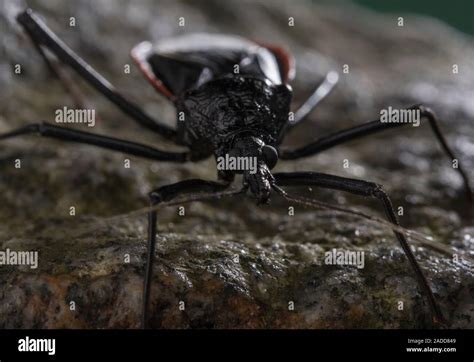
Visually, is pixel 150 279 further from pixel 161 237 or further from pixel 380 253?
pixel 380 253

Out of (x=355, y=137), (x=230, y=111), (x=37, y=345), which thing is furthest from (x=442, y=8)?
(x=37, y=345)

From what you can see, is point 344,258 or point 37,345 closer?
point 37,345

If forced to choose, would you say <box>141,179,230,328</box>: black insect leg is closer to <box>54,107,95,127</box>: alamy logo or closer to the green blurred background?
<box>54,107,95,127</box>: alamy logo

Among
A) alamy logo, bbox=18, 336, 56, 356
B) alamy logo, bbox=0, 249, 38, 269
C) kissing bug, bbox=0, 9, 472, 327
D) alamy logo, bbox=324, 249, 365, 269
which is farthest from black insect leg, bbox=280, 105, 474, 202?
alamy logo, bbox=18, 336, 56, 356

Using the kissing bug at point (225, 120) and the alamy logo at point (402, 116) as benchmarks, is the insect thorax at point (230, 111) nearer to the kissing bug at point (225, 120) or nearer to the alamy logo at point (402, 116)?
the kissing bug at point (225, 120)

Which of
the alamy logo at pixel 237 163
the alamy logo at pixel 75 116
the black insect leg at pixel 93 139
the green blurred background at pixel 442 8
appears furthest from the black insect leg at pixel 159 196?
the green blurred background at pixel 442 8

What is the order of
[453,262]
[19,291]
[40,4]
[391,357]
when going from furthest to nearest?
[40,4] < [453,262] < [19,291] < [391,357]

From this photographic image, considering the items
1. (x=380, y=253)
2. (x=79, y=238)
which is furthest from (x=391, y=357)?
(x=79, y=238)

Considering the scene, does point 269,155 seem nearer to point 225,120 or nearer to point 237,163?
point 237,163
